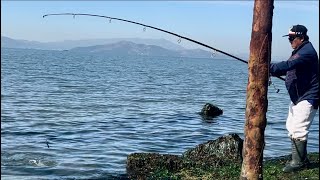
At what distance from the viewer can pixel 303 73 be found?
30.6 ft

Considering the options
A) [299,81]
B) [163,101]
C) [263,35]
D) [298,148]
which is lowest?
[163,101]

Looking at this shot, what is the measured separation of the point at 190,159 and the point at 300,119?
4.66 meters

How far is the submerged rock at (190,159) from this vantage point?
12.7 m

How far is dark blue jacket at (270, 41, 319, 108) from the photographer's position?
907 cm

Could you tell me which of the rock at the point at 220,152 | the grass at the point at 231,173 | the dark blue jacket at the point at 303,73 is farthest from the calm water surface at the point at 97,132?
the dark blue jacket at the point at 303,73

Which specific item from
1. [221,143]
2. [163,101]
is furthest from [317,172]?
[163,101]

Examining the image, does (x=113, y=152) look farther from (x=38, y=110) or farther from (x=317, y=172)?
(x=38, y=110)

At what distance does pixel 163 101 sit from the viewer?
134 feet

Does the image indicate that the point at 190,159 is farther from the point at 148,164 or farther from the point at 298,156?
the point at 298,156

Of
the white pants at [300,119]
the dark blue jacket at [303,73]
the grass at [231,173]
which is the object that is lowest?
the grass at [231,173]

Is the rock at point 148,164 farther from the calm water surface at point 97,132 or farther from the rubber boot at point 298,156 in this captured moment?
the rubber boot at point 298,156

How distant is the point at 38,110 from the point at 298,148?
23.9 metres

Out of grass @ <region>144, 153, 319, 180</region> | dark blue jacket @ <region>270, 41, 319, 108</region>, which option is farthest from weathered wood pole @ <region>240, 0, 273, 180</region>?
grass @ <region>144, 153, 319, 180</region>

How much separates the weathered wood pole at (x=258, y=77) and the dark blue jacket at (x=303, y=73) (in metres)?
1.24
